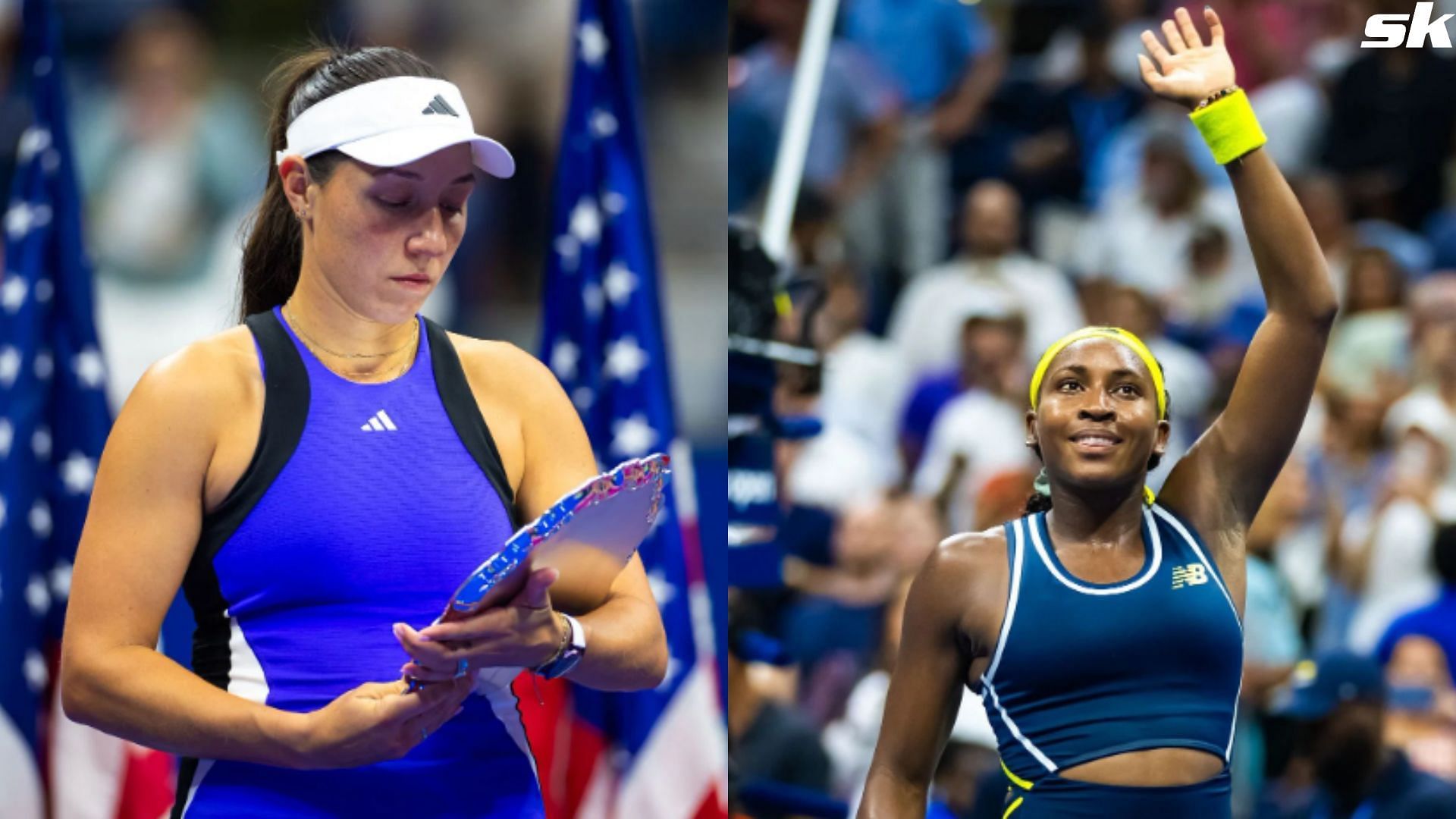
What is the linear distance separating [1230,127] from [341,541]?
1678mm

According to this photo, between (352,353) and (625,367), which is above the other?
(352,353)

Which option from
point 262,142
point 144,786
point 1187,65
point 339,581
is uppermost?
point 262,142

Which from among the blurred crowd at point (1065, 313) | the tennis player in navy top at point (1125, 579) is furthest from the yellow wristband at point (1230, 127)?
the blurred crowd at point (1065, 313)

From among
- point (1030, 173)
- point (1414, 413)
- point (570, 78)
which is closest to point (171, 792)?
point (570, 78)

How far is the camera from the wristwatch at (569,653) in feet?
7.16

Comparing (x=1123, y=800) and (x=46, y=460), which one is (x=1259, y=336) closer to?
(x=1123, y=800)

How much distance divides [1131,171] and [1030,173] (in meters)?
0.51

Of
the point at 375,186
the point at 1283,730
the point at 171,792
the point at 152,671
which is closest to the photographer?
the point at 152,671

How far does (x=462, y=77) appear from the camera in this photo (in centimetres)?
717

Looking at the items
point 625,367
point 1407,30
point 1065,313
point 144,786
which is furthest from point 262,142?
point 1407,30

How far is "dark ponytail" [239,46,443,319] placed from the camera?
2396 mm

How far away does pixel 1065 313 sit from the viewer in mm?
8625

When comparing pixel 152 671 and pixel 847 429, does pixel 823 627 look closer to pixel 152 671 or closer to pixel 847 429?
pixel 847 429

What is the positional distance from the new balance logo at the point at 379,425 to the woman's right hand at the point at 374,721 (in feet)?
1.10
